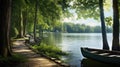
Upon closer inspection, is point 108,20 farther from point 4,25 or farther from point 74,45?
point 74,45

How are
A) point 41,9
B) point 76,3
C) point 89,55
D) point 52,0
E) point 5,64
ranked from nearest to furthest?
point 5,64 → point 89,55 → point 76,3 → point 52,0 → point 41,9

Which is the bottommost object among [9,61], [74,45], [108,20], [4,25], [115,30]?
[74,45]

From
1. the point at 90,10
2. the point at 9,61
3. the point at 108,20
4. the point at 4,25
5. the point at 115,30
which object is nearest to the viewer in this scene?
the point at 9,61

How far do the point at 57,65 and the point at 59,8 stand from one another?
81.9ft

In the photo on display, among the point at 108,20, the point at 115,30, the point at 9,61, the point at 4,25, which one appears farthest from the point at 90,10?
the point at 9,61

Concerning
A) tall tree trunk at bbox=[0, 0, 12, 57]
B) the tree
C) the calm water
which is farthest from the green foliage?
tall tree trunk at bbox=[0, 0, 12, 57]

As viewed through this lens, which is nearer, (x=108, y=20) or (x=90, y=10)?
(x=108, y=20)

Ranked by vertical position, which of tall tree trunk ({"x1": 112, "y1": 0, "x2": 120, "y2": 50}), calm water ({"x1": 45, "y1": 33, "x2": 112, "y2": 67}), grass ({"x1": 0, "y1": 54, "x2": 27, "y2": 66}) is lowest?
calm water ({"x1": 45, "y1": 33, "x2": 112, "y2": 67})

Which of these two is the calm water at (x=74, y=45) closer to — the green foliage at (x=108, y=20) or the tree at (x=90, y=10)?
the tree at (x=90, y=10)

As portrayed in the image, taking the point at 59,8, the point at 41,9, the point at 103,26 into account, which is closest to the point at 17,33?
the point at 41,9

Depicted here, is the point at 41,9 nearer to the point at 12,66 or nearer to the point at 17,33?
the point at 17,33

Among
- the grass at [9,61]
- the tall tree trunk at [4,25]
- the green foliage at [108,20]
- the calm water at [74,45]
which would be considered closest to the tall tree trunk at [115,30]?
the green foliage at [108,20]

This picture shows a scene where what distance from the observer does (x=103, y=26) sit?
2877 centimetres

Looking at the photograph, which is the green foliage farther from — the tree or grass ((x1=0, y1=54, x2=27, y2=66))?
grass ((x1=0, y1=54, x2=27, y2=66))
